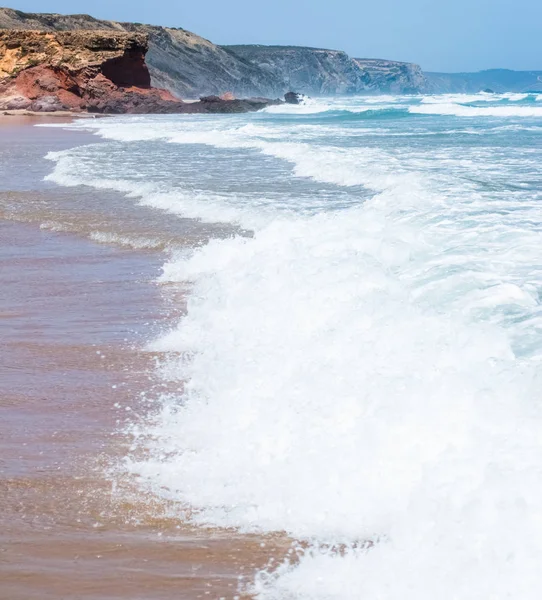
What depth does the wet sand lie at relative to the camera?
8.48 ft

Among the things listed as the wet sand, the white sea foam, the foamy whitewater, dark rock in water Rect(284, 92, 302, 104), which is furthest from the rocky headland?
the white sea foam

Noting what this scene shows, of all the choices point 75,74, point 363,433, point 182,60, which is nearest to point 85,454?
point 363,433

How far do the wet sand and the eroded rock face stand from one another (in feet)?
167

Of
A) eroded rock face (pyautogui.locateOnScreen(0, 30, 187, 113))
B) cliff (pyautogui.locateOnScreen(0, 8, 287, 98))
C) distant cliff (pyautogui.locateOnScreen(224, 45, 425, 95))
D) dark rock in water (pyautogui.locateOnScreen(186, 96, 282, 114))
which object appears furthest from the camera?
distant cliff (pyautogui.locateOnScreen(224, 45, 425, 95))

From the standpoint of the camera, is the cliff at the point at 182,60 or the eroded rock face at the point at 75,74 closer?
the eroded rock face at the point at 75,74

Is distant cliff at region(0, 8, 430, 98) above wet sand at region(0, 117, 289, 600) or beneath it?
above

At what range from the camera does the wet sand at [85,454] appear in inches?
102

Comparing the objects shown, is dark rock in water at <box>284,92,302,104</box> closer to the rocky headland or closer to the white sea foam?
the rocky headland

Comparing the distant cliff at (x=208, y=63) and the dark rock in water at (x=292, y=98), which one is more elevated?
the distant cliff at (x=208, y=63)

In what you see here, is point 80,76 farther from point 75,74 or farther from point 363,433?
point 363,433

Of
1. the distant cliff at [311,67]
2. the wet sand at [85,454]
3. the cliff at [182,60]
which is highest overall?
the distant cliff at [311,67]

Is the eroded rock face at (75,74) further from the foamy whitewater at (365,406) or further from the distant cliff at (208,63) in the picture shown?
the foamy whitewater at (365,406)

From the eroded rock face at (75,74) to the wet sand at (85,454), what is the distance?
2008 inches

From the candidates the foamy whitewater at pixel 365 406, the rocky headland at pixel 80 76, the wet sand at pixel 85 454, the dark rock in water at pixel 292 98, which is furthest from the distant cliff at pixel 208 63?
the wet sand at pixel 85 454
